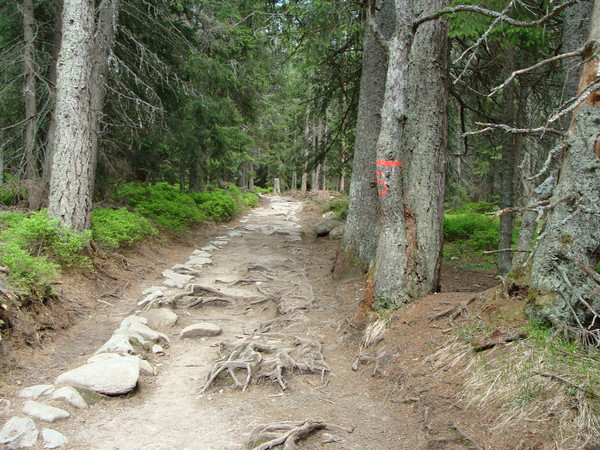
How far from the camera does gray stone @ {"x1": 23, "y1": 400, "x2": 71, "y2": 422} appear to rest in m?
3.61

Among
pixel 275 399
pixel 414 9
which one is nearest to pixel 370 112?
pixel 414 9

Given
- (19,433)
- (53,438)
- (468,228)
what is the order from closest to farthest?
(19,433), (53,438), (468,228)

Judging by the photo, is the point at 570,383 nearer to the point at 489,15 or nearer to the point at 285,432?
the point at 285,432

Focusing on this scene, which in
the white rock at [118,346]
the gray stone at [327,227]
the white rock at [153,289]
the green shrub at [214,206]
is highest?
the green shrub at [214,206]

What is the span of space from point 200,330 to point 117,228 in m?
4.16

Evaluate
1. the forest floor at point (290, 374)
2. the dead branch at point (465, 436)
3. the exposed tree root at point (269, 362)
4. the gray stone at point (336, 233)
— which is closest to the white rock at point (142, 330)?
the forest floor at point (290, 374)

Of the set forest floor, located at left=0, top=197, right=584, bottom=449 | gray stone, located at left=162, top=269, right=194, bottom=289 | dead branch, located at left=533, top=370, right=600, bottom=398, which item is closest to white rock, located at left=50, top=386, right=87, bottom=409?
forest floor, located at left=0, top=197, right=584, bottom=449

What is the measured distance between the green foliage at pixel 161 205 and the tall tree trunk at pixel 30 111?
7.57 feet

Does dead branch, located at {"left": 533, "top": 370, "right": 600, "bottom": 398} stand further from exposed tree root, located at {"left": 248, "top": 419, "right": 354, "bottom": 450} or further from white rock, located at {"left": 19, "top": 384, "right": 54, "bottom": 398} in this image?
white rock, located at {"left": 19, "top": 384, "right": 54, "bottom": 398}

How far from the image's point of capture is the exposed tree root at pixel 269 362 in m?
4.76

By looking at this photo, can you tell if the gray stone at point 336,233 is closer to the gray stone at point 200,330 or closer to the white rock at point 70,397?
the gray stone at point 200,330

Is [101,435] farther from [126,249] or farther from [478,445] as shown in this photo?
[126,249]

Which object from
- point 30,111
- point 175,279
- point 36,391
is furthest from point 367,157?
point 30,111

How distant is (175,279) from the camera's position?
27.8 ft
